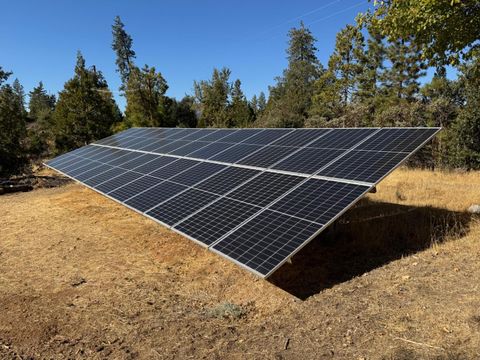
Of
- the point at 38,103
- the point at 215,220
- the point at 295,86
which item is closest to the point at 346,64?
the point at 295,86

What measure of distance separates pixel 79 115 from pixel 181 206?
29420 mm

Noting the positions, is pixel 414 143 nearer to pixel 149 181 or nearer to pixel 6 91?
pixel 149 181

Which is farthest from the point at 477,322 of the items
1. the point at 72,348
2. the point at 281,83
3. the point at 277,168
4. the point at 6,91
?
the point at 281,83

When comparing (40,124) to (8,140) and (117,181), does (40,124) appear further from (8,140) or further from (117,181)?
(117,181)

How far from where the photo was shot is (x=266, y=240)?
646 centimetres

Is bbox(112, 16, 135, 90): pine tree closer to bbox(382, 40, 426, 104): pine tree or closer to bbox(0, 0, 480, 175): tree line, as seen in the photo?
bbox(0, 0, 480, 175): tree line

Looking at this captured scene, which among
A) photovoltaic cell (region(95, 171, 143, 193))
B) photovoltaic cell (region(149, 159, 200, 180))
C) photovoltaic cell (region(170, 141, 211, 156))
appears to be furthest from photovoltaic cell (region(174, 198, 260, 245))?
photovoltaic cell (region(170, 141, 211, 156))

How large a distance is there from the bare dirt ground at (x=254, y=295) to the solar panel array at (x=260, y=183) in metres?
1.54

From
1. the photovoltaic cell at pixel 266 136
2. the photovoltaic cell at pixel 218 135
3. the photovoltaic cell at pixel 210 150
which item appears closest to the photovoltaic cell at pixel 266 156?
the photovoltaic cell at pixel 266 136

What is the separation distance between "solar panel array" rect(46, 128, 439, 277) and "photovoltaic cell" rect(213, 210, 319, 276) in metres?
0.02

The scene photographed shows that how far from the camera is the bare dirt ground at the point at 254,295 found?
568 centimetres

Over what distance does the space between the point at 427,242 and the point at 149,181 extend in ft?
27.5

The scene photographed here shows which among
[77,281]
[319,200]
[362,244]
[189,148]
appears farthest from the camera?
[189,148]

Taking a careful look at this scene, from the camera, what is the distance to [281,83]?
73.2 meters
